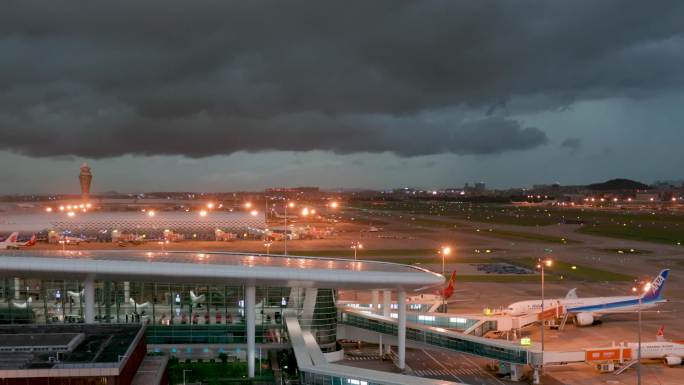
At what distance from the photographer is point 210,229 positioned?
144500 millimetres

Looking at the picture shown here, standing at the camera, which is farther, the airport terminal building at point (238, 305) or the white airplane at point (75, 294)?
the white airplane at point (75, 294)

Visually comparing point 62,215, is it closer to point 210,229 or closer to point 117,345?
point 210,229

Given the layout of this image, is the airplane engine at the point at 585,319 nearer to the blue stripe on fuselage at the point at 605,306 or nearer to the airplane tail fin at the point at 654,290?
the blue stripe on fuselage at the point at 605,306

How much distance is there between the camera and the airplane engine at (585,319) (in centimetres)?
6206

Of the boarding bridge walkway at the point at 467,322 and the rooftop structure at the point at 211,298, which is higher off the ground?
the rooftop structure at the point at 211,298

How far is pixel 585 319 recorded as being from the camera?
6209 centimetres

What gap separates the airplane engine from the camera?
62.1 m

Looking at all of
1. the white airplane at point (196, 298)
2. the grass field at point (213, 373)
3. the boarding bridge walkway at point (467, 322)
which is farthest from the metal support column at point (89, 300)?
the boarding bridge walkway at point (467, 322)

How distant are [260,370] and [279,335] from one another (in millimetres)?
4299

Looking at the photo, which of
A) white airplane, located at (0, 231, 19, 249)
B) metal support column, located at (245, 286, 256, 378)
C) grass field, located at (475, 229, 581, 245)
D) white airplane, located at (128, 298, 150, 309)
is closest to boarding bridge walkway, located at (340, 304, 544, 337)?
metal support column, located at (245, 286, 256, 378)

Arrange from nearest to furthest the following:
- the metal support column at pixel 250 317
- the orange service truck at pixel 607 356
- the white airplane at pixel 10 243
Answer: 1. the metal support column at pixel 250 317
2. the orange service truck at pixel 607 356
3. the white airplane at pixel 10 243

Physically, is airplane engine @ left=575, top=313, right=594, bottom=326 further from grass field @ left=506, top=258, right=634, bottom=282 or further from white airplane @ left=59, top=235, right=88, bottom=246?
white airplane @ left=59, top=235, right=88, bottom=246

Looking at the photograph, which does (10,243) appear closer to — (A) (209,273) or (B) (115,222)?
(B) (115,222)

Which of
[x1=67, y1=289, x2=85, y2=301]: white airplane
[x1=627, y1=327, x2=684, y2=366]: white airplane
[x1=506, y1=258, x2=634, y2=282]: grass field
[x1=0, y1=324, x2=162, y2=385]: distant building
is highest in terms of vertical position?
[x1=67, y1=289, x2=85, y2=301]: white airplane
